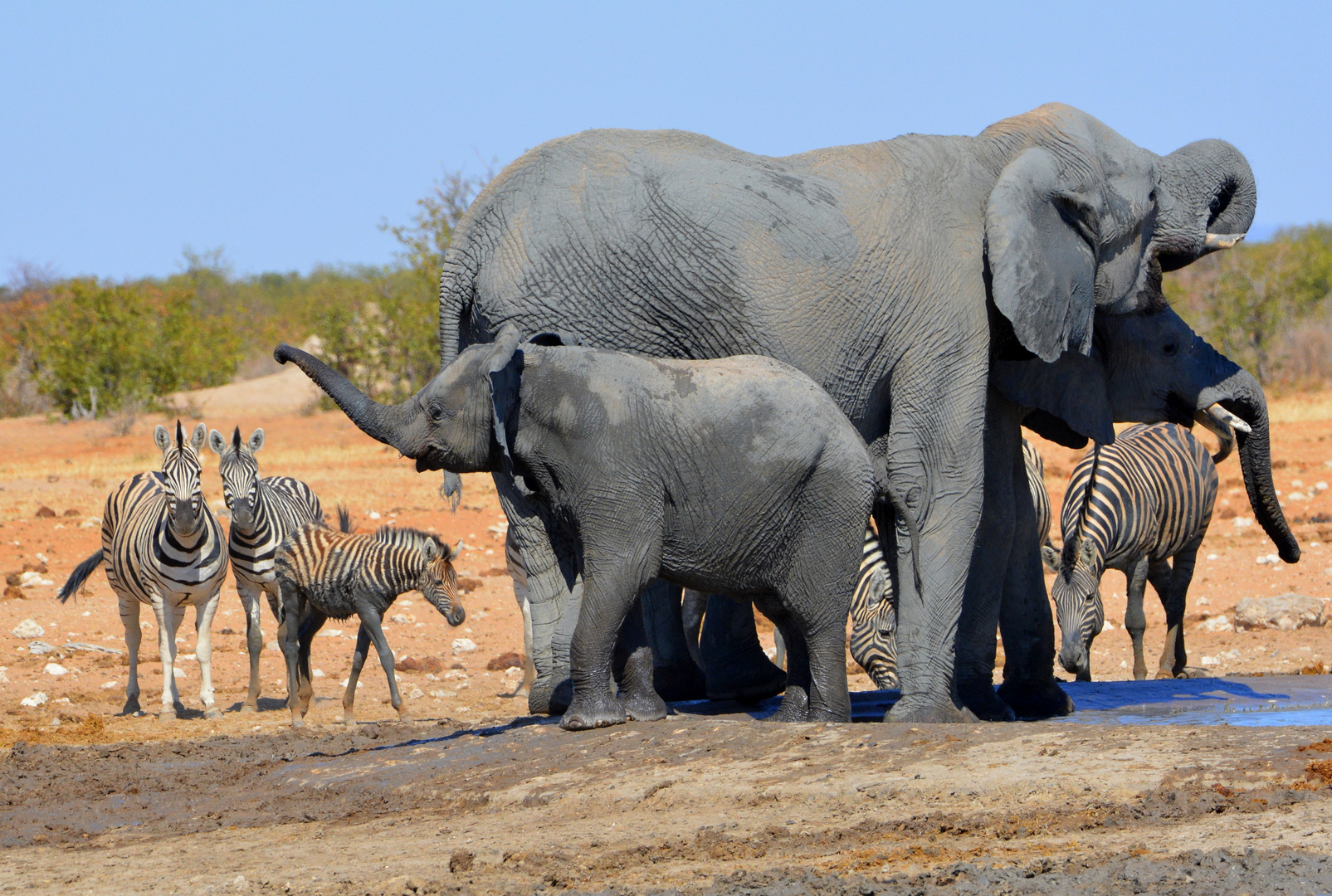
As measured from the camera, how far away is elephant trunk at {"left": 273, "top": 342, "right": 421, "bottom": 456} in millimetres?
6914

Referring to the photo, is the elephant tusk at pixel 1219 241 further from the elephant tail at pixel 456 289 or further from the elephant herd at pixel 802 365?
the elephant tail at pixel 456 289

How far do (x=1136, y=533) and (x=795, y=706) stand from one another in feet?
18.4

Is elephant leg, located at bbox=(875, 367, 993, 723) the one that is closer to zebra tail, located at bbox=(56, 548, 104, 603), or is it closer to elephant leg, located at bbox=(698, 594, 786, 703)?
elephant leg, located at bbox=(698, 594, 786, 703)

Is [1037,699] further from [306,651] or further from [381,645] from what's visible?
[306,651]

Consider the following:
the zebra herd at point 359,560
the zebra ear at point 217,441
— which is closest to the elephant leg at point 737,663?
the zebra herd at point 359,560

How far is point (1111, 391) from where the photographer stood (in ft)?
29.4

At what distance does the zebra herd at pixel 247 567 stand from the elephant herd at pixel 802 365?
2530 mm

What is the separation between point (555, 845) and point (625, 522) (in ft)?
5.28

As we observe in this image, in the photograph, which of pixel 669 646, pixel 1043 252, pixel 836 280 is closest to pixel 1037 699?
pixel 669 646

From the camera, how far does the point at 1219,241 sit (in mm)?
8523

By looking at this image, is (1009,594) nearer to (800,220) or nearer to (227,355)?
(800,220)

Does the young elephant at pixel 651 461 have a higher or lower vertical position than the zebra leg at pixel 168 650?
higher

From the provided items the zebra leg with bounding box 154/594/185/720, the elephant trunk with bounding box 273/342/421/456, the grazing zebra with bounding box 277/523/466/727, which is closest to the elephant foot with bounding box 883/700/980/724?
the elephant trunk with bounding box 273/342/421/456

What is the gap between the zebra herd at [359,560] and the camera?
1087cm
